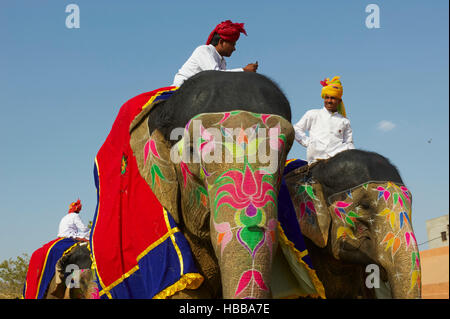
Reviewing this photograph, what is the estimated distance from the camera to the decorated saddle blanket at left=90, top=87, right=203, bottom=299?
437 cm

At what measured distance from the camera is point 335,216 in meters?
6.30

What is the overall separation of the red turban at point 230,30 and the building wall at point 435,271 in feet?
A: 64.1

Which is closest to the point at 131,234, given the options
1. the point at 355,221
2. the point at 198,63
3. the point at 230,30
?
the point at 198,63

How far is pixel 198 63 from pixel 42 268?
5983 millimetres

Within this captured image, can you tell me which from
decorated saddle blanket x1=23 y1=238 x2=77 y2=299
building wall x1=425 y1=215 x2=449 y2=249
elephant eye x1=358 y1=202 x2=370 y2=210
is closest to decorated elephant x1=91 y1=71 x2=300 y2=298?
elephant eye x1=358 y1=202 x2=370 y2=210

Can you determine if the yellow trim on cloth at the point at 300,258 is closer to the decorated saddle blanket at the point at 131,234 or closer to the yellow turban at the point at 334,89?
the decorated saddle blanket at the point at 131,234

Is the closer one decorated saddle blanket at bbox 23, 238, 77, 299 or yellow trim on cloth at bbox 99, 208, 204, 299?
yellow trim on cloth at bbox 99, 208, 204, 299

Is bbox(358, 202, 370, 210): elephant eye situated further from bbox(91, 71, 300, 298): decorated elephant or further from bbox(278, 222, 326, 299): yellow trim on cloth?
bbox(91, 71, 300, 298): decorated elephant

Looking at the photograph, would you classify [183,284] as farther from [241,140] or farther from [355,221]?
[355,221]
